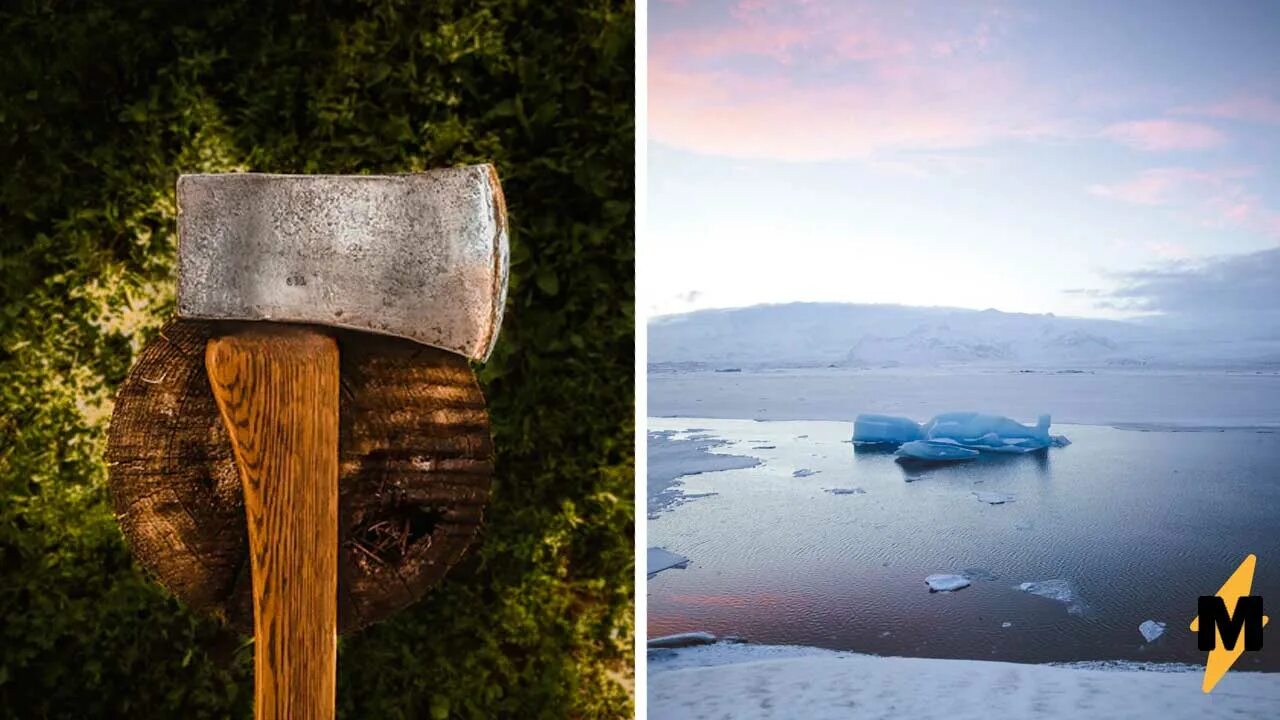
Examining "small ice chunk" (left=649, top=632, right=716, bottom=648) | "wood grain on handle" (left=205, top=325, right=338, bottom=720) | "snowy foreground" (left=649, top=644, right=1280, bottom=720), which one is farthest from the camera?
"small ice chunk" (left=649, top=632, right=716, bottom=648)

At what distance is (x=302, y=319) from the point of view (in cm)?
123

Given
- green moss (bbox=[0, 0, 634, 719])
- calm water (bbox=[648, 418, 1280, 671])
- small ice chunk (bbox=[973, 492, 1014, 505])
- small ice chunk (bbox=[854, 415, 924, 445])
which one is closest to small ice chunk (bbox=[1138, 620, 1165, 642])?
calm water (bbox=[648, 418, 1280, 671])

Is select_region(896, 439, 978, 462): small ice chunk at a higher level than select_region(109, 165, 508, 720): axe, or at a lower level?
lower

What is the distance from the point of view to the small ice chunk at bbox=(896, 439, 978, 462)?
Result: 1998mm

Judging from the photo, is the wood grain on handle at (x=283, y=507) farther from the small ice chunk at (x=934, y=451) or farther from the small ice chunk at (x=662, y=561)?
the small ice chunk at (x=934, y=451)

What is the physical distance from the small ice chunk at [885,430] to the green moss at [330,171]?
650mm

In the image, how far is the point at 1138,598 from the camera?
1.90 meters

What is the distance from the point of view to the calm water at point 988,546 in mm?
1908

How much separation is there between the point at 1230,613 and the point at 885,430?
2.71 feet

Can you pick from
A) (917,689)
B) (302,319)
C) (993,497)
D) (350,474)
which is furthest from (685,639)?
(302,319)

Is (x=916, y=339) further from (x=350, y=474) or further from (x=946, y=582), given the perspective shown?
(x=350, y=474)

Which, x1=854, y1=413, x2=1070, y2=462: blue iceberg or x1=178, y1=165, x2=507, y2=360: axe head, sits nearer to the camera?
x1=178, y1=165, x2=507, y2=360: axe head

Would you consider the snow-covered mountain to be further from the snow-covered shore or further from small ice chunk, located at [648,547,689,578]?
small ice chunk, located at [648,547,689,578]

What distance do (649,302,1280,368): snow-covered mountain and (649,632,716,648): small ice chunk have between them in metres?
0.63
